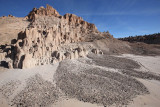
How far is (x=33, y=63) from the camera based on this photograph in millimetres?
11547

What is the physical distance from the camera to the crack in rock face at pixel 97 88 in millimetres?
6675

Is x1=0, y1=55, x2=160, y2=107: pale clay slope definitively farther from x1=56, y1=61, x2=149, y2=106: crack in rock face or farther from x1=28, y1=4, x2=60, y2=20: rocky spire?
x1=28, y1=4, x2=60, y2=20: rocky spire

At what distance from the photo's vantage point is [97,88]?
7.83 meters

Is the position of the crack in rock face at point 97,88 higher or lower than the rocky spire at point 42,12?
lower

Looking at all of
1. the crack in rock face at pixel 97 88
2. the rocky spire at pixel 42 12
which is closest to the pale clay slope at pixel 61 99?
the crack in rock face at pixel 97 88

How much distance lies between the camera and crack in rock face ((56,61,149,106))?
668 cm

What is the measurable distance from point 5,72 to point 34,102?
6974 mm

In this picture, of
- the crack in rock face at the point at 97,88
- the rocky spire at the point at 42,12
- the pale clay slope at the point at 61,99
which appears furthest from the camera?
Answer: the rocky spire at the point at 42,12

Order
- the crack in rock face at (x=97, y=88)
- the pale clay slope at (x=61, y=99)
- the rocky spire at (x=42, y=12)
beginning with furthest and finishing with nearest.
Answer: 1. the rocky spire at (x=42, y=12)
2. the crack in rock face at (x=97, y=88)
3. the pale clay slope at (x=61, y=99)

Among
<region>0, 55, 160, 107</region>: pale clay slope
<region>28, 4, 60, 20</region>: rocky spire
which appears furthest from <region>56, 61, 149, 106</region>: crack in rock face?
<region>28, 4, 60, 20</region>: rocky spire

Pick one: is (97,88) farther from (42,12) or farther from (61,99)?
(42,12)

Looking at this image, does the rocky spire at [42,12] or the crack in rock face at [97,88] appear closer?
the crack in rock face at [97,88]

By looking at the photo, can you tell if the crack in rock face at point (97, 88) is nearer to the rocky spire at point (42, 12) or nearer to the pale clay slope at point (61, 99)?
the pale clay slope at point (61, 99)

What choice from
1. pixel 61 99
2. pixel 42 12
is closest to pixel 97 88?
pixel 61 99
